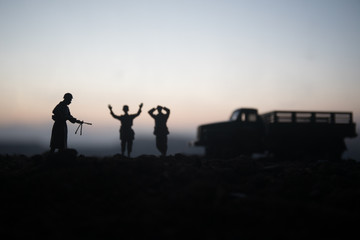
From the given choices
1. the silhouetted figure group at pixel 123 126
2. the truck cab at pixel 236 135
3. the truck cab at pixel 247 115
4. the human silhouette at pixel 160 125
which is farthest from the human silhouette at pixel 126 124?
the truck cab at pixel 247 115

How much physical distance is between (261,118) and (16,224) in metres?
12.3

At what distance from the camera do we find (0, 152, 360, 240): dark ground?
5184 millimetres

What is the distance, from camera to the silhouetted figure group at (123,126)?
983cm

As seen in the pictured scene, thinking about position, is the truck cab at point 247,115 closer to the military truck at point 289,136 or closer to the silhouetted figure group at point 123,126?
the military truck at point 289,136

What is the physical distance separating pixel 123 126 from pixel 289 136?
7.58m

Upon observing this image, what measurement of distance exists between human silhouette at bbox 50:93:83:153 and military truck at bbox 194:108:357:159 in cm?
756

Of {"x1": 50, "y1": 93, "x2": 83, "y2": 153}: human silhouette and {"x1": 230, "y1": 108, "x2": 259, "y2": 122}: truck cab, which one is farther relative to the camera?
{"x1": 230, "y1": 108, "x2": 259, "y2": 122}: truck cab

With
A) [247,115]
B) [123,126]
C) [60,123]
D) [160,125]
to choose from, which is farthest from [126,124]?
[247,115]

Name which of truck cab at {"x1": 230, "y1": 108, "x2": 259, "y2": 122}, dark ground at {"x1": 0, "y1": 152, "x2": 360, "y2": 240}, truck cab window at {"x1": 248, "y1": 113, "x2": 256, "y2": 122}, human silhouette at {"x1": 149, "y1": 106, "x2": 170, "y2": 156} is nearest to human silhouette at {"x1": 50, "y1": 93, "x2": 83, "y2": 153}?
dark ground at {"x1": 0, "y1": 152, "x2": 360, "y2": 240}

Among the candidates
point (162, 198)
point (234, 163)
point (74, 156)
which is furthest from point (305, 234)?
point (74, 156)

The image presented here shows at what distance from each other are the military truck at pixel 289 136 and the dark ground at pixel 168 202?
5245 millimetres

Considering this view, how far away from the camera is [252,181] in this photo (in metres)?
8.36

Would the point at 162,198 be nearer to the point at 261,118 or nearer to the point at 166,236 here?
the point at 166,236

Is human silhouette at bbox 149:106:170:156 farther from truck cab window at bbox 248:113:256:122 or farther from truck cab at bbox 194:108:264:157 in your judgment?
truck cab window at bbox 248:113:256:122
